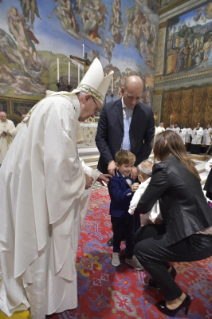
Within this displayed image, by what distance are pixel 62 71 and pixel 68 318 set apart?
10379 millimetres

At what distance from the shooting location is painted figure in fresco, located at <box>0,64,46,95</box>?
8.01m

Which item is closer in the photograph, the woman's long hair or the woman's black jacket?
the woman's black jacket

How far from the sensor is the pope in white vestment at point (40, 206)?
46.4 inches

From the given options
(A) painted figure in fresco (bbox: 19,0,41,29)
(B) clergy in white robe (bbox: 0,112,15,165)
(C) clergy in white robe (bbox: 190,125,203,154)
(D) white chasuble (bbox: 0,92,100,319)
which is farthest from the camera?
(C) clergy in white robe (bbox: 190,125,203,154)

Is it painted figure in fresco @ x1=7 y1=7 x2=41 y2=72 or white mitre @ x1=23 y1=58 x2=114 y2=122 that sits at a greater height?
painted figure in fresco @ x1=7 y1=7 x2=41 y2=72

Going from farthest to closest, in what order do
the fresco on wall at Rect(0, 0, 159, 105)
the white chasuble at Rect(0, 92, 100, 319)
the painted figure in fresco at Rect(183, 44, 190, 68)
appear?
the painted figure in fresco at Rect(183, 44, 190, 68) → the fresco on wall at Rect(0, 0, 159, 105) → the white chasuble at Rect(0, 92, 100, 319)

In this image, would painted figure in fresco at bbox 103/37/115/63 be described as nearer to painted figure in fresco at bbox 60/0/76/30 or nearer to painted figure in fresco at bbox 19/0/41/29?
painted figure in fresco at bbox 60/0/76/30

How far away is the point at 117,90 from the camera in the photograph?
12914 millimetres

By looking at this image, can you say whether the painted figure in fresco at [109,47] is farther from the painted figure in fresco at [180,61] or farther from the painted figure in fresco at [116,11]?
the painted figure in fresco at [180,61]

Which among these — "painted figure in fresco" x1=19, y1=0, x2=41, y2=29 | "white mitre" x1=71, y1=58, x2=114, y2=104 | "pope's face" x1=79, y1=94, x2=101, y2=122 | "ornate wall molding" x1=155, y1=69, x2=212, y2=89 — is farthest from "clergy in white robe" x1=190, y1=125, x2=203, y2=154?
"pope's face" x1=79, y1=94, x2=101, y2=122

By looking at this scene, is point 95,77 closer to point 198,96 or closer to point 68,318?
point 68,318

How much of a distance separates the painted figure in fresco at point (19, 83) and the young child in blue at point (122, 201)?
807 centimetres

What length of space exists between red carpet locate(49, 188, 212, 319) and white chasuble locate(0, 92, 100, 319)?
461mm

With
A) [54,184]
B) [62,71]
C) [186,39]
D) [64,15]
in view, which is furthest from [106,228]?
[186,39]
